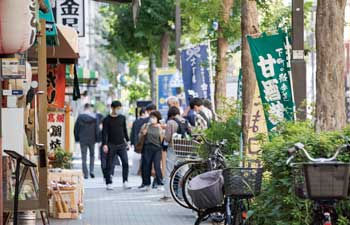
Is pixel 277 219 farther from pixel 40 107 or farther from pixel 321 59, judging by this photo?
pixel 40 107

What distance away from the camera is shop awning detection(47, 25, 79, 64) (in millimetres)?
17169

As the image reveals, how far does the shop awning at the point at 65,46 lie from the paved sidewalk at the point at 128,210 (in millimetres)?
2808

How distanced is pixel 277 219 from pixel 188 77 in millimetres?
16310

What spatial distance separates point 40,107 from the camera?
13758mm

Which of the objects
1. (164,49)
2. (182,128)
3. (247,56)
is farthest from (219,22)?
(164,49)

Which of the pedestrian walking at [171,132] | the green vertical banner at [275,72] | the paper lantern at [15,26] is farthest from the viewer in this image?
the pedestrian walking at [171,132]

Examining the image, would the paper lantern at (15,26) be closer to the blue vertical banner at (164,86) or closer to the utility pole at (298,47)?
the utility pole at (298,47)

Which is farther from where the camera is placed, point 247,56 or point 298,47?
point 247,56

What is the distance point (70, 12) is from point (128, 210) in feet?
14.9

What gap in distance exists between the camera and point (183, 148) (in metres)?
17.9

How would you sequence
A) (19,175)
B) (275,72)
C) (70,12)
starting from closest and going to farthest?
(19,175)
(275,72)
(70,12)

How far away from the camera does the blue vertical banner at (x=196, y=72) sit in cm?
2453

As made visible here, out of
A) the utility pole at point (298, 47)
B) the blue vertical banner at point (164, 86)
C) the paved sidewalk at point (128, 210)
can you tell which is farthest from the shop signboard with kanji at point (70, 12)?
the blue vertical banner at point (164, 86)

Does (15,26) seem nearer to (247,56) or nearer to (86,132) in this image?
(247,56)
